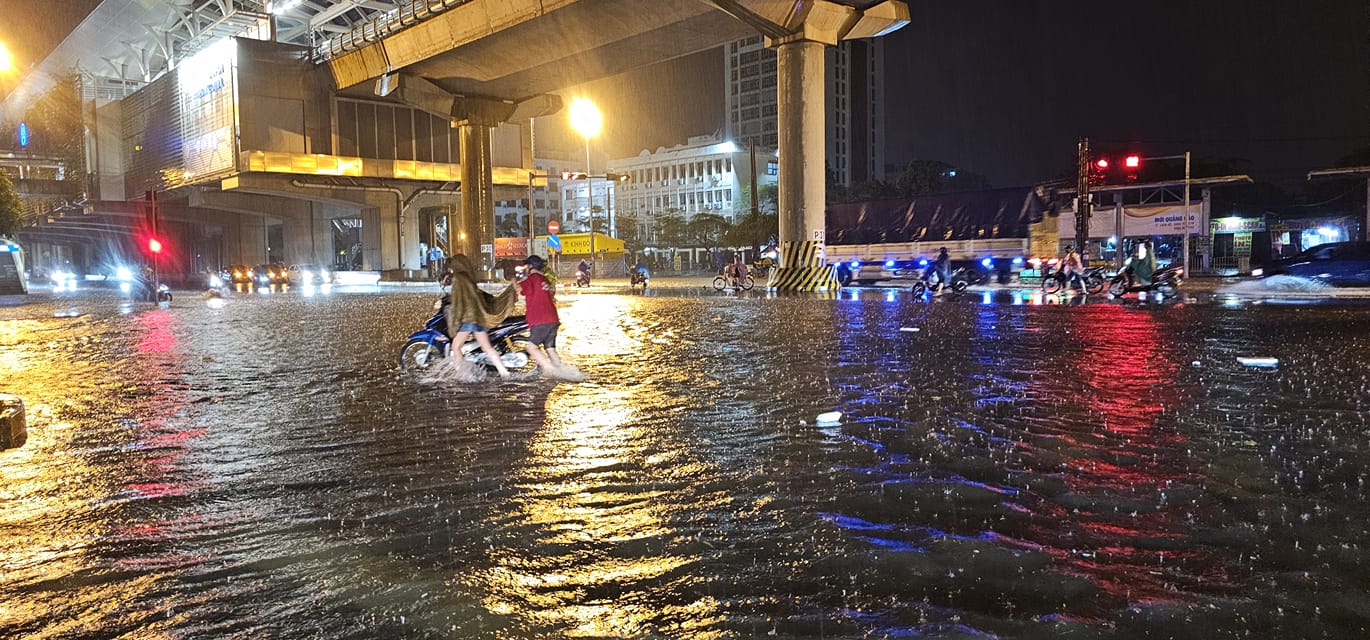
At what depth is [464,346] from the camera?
31.9 ft

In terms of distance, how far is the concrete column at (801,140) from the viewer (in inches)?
1135

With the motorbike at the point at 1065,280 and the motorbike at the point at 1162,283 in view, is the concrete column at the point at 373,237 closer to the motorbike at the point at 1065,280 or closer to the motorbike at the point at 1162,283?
the motorbike at the point at 1065,280

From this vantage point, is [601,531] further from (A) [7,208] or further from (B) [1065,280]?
(A) [7,208]

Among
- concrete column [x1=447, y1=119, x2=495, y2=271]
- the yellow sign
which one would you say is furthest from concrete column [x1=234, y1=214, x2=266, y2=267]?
the yellow sign

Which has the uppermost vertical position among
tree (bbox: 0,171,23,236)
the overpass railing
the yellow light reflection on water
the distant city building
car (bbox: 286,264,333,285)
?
the distant city building

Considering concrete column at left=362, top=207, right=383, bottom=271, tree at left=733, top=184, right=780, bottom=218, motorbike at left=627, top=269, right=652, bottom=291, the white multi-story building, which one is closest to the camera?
motorbike at left=627, top=269, right=652, bottom=291

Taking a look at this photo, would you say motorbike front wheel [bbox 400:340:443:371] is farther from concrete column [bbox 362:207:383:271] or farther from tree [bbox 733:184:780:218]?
tree [bbox 733:184:780:218]

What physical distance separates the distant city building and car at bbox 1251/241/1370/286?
123 metres

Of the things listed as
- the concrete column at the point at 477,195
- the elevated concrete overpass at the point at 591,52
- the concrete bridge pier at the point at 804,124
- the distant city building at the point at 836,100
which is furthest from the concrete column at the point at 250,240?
the distant city building at the point at 836,100

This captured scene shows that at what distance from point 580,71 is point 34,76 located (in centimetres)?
5764

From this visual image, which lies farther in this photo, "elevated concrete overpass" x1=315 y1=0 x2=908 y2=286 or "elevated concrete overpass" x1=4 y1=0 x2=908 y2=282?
"elevated concrete overpass" x1=4 y1=0 x2=908 y2=282

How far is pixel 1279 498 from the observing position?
4.48 meters

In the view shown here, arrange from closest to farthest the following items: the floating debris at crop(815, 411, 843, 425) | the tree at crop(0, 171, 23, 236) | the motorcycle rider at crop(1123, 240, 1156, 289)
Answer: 1. the floating debris at crop(815, 411, 843, 425)
2. the motorcycle rider at crop(1123, 240, 1156, 289)
3. the tree at crop(0, 171, 23, 236)

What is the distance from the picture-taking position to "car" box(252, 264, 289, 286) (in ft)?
172
